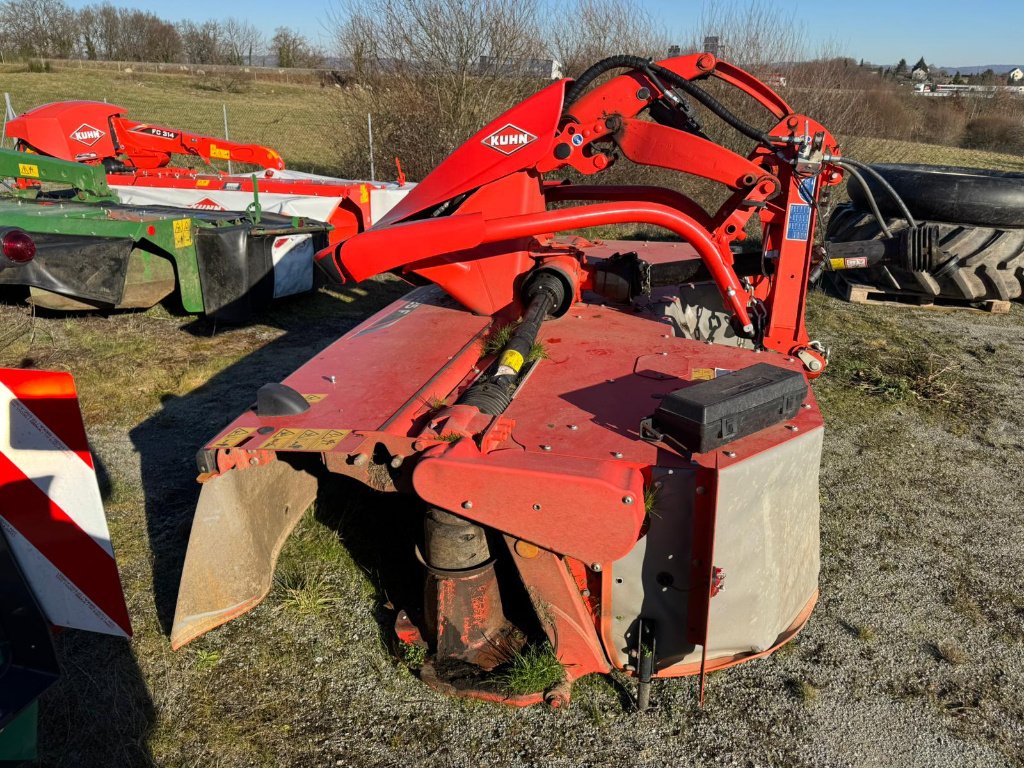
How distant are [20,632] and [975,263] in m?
7.55

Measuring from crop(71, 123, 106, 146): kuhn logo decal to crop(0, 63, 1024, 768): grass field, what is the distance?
4.26 m

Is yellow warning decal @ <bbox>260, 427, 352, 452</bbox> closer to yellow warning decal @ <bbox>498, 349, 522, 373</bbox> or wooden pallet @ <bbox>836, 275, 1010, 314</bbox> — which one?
yellow warning decal @ <bbox>498, 349, 522, 373</bbox>

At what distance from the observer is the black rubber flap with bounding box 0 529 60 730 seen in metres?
1.85

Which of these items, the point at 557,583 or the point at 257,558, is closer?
the point at 557,583

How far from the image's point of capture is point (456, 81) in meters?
10.7

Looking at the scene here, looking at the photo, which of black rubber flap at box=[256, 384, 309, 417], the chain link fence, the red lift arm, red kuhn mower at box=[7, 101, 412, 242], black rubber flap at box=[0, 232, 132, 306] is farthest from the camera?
the chain link fence

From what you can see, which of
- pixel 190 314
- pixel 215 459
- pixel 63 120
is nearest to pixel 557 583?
pixel 215 459

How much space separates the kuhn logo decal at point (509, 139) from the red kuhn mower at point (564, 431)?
0.4 inches

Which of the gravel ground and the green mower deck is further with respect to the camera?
the green mower deck

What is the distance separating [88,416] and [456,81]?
7790 mm

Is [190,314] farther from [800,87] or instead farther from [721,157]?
[800,87]

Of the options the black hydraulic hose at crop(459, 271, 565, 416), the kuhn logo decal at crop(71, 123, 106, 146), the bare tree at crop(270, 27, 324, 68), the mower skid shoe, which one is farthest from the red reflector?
the bare tree at crop(270, 27, 324, 68)

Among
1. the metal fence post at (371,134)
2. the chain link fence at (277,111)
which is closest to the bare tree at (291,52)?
the chain link fence at (277,111)

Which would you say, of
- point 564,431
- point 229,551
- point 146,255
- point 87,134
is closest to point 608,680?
point 564,431
